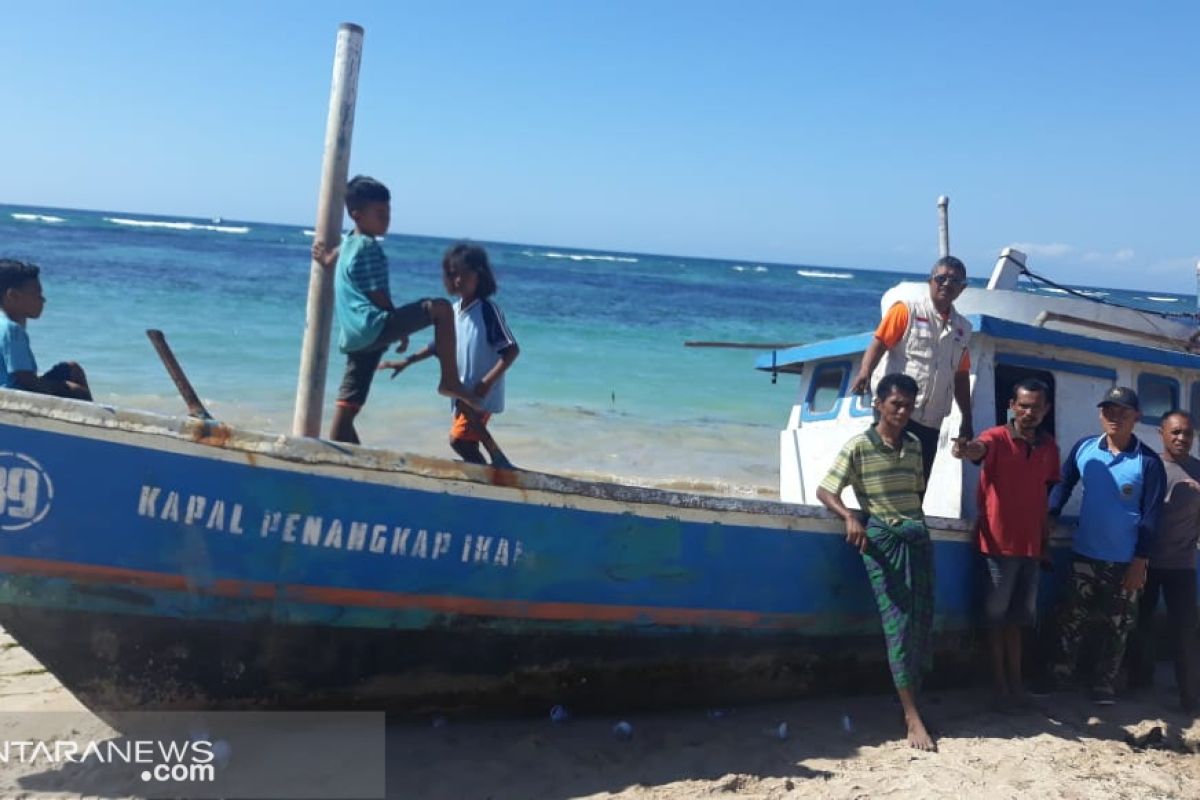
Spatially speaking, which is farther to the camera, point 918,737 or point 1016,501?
point 1016,501

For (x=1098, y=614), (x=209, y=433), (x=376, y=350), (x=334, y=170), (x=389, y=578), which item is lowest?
(x=1098, y=614)

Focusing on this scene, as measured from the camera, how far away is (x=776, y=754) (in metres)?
4.63

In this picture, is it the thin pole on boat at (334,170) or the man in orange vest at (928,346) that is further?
the man in orange vest at (928,346)

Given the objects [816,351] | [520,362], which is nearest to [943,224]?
[816,351]

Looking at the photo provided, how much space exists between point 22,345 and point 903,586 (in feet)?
13.7

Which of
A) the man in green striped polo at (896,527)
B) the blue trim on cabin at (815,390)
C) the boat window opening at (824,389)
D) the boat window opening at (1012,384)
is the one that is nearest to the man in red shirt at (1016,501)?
the man in green striped polo at (896,527)

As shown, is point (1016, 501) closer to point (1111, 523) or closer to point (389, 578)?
point (1111, 523)

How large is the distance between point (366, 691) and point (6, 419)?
1.88m

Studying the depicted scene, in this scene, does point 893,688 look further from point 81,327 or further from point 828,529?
point 81,327

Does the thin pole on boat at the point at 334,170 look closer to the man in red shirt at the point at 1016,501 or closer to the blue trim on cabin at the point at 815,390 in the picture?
the man in red shirt at the point at 1016,501

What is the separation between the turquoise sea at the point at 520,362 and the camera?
12211 millimetres

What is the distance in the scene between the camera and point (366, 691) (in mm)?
4457

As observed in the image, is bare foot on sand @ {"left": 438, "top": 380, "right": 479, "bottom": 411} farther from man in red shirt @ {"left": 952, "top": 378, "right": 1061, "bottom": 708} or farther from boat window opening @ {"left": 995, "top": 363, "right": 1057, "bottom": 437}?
boat window opening @ {"left": 995, "top": 363, "right": 1057, "bottom": 437}

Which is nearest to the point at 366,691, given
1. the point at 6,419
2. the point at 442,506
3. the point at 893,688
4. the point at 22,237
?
the point at 442,506
